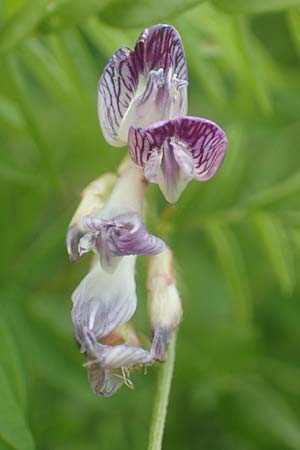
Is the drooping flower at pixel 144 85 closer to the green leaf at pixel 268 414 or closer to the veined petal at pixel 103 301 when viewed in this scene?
the veined petal at pixel 103 301

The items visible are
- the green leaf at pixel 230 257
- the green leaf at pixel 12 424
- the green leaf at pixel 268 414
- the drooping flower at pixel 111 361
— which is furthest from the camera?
the green leaf at pixel 268 414

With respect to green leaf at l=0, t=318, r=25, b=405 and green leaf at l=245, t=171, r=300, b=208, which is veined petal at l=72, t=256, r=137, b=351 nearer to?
green leaf at l=0, t=318, r=25, b=405

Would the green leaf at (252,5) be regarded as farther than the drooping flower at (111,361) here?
Yes

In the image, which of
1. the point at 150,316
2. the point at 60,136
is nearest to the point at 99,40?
the point at 60,136

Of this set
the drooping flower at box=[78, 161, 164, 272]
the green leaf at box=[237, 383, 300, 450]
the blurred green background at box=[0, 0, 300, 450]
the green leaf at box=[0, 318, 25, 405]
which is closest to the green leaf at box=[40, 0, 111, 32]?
the blurred green background at box=[0, 0, 300, 450]

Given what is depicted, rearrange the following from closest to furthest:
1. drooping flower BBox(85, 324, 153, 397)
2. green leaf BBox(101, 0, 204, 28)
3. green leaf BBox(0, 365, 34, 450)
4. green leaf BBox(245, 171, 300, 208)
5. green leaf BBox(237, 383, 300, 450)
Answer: drooping flower BBox(85, 324, 153, 397)
green leaf BBox(0, 365, 34, 450)
green leaf BBox(101, 0, 204, 28)
green leaf BBox(245, 171, 300, 208)
green leaf BBox(237, 383, 300, 450)

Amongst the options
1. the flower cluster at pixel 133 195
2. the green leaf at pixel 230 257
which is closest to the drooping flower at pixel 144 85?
the flower cluster at pixel 133 195

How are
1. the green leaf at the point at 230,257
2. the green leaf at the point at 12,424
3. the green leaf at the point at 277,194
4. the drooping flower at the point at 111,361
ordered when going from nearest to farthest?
1. the drooping flower at the point at 111,361
2. the green leaf at the point at 12,424
3. the green leaf at the point at 277,194
4. the green leaf at the point at 230,257

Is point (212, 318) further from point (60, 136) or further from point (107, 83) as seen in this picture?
point (107, 83)
